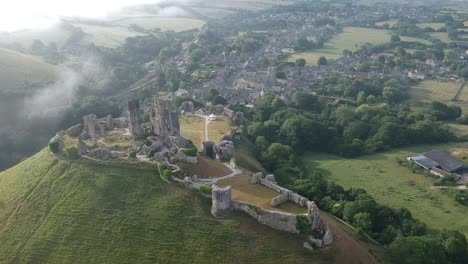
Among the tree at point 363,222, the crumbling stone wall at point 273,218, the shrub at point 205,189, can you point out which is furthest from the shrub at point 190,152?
the tree at point 363,222

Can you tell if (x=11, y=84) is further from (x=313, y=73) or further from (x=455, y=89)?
(x=455, y=89)

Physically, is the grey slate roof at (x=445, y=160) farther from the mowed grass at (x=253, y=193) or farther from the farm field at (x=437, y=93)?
the farm field at (x=437, y=93)

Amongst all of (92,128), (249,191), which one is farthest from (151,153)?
(249,191)

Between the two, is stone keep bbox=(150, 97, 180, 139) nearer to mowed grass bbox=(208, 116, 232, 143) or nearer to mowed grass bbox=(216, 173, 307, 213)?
mowed grass bbox=(216, 173, 307, 213)

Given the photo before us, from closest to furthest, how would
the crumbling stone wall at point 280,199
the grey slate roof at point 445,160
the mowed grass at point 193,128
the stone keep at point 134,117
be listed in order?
1. the crumbling stone wall at point 280,199
2. the stone keep at point 134,117
3. the mowed grass at point 193,128
4. the grey slate roof at point 445,160

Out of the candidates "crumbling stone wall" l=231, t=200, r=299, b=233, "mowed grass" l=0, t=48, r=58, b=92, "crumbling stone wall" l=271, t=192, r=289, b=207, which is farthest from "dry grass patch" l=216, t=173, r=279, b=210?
"mowed grass" l=0, t=48, r=58, b=92

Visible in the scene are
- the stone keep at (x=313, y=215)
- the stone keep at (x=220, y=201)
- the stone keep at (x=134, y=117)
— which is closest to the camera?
the stone keep at (x=313, y=215)
